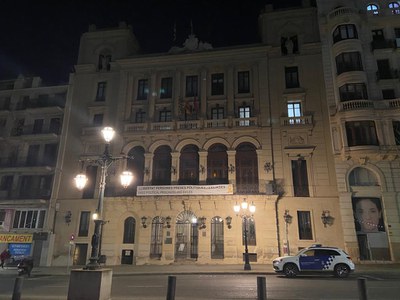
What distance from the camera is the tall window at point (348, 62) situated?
26.7 metres

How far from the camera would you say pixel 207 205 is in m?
25.6

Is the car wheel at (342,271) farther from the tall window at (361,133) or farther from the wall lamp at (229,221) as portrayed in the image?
the tall window at (361,133)

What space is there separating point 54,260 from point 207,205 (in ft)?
48.2

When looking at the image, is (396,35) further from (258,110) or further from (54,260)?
(54,260)

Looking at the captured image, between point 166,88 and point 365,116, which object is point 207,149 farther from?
point 365,116

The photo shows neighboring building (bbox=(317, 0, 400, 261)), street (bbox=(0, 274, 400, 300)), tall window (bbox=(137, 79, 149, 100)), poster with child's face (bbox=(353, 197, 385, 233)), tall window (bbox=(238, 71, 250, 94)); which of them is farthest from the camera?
tall window (bbox=(137, 79, 149, 100))

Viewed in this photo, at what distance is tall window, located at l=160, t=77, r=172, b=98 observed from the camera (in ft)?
99.8

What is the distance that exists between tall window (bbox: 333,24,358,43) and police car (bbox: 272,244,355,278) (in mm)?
20184

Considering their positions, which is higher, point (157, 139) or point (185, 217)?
point (157, 139)

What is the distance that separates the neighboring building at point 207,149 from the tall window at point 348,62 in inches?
71.1

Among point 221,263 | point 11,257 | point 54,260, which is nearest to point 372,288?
point 221,263

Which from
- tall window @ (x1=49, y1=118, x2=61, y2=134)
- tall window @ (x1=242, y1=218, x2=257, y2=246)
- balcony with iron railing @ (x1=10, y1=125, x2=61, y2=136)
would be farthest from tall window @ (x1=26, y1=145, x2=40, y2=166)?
tall window @ (x1=242, y1=218, x2=257, y2=246)

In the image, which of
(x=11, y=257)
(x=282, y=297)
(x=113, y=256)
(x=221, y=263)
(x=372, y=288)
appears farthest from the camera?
(x=11, y=257)

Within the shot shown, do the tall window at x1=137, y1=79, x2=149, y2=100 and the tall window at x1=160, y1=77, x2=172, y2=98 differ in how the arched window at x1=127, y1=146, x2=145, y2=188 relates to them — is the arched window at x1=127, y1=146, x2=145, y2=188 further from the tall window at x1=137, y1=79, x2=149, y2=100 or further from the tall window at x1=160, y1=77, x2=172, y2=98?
the tall window at x1=160, y1=77, x2=172, y2=98
